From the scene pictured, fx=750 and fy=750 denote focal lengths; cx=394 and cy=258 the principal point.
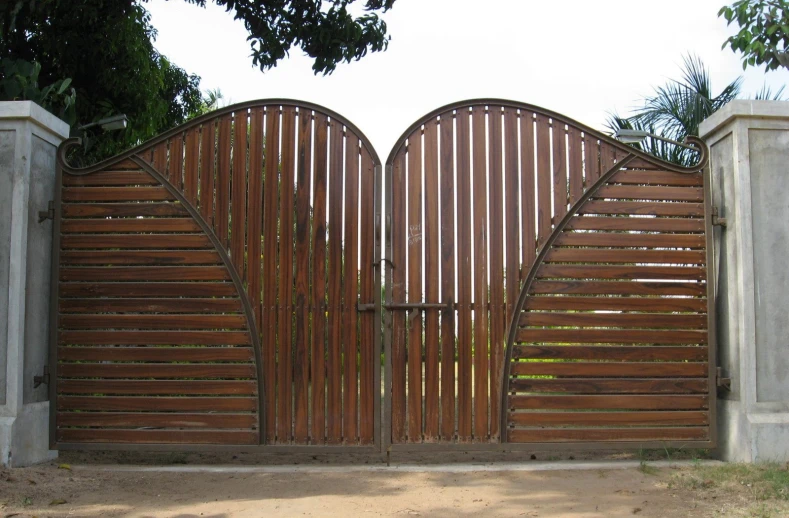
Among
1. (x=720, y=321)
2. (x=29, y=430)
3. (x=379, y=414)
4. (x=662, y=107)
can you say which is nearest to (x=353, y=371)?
(x=379, y=414)

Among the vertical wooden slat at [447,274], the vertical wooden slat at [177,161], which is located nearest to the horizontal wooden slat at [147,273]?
the vertical wooden slat at [177,161]

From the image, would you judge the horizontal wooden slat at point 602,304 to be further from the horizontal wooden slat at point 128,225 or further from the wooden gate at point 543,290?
the horizontal wooden slat at point 128,225

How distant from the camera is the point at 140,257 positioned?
5746 mm

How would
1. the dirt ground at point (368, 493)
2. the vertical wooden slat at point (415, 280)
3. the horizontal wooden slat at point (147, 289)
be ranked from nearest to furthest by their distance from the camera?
the dirt ground at point (368, 493), the vertical wooden slat at point (415, 280), the horizontal wooden slat at point (147, 289)

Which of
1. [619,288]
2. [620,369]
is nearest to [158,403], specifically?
[620,369]

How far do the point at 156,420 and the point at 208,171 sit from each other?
1932 millimetres

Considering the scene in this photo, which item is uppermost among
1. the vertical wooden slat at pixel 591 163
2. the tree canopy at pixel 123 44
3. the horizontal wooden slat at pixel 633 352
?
the tree canopy at pixel 123 44

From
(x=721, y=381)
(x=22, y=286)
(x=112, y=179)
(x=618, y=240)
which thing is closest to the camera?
(x=22, y=286)

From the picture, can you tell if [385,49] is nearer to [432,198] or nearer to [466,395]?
[432,198]

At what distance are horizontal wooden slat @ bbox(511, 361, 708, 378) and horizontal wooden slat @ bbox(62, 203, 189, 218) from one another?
2850 mm

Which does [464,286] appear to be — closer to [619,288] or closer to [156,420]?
[619,288]

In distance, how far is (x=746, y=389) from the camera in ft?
17.9

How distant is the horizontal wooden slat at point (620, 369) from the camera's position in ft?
18.4

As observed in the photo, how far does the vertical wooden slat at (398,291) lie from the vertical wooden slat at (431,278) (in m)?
0.17
